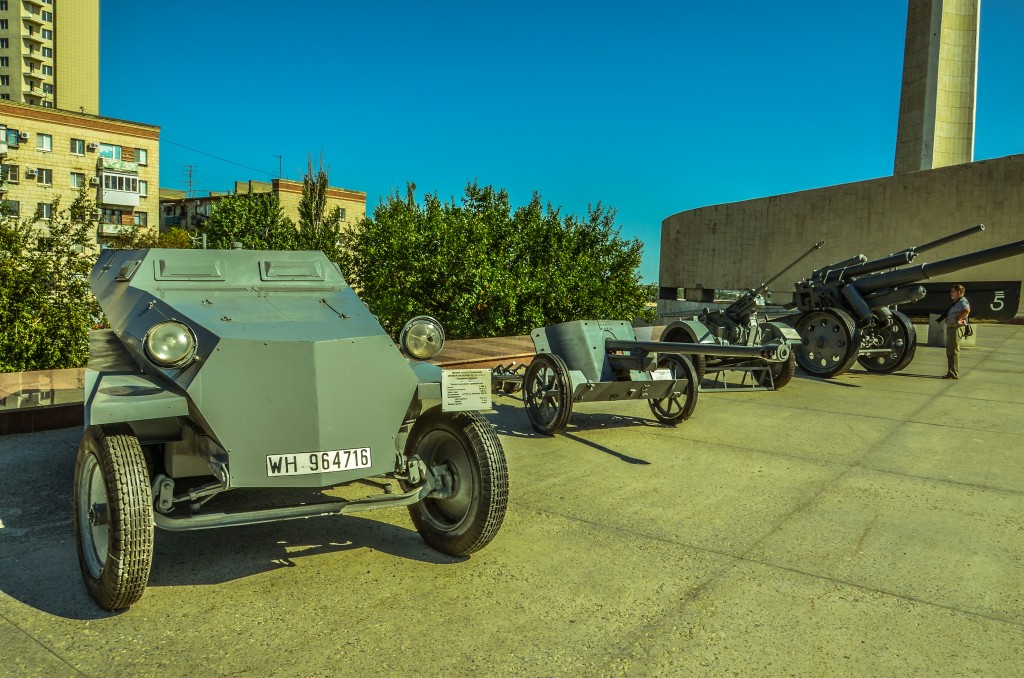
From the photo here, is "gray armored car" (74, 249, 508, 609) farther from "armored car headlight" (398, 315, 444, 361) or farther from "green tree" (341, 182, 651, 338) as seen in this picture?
"green tree" (341, 182, 651, 338)

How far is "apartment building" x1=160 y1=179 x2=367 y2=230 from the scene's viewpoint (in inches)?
3022

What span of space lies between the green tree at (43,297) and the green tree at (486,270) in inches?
294

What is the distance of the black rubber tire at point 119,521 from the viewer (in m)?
3.89

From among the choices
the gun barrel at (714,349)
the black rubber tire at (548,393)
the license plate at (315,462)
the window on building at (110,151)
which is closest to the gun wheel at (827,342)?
the gun barrel at (714,349)

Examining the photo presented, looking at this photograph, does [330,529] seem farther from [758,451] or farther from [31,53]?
[31,53]

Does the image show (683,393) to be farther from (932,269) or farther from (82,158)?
(82,158)

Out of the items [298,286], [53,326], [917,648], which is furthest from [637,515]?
[53,326]

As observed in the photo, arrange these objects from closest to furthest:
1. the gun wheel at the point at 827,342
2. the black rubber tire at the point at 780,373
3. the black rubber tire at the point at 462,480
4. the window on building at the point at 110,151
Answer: the black rubber tire at the point at 462,480 → the black rubber tire at the point at 780,373 → the gun wheel at the point at 827,342 → the window on building at the point at 110,151

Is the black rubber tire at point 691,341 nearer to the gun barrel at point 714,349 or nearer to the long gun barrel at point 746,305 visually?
the long gun barrel at point 746,305

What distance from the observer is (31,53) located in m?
88.3

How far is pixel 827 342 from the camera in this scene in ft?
47.3

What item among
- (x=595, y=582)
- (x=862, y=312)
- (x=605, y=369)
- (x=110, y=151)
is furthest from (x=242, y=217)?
(x=595, y=582)

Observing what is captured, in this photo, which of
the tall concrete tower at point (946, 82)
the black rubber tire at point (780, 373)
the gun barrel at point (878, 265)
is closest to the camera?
the black rubber tire at point (780, 373)

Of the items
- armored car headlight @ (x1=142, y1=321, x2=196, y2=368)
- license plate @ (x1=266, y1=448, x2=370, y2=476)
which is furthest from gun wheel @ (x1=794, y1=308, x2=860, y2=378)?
armored car headlight @ (x1=142, y1=321, x2=196, y2=368)
